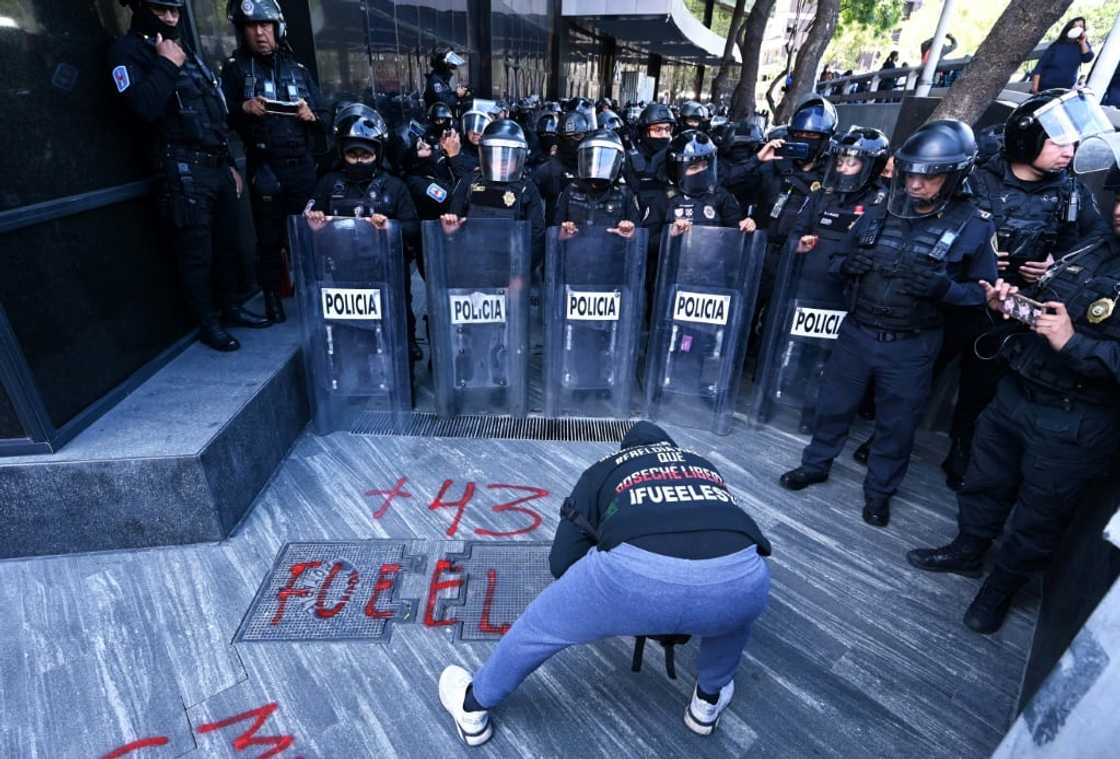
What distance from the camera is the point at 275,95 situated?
4.43 m

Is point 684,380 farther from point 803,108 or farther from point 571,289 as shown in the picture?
point 803,108

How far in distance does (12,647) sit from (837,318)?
194 inches

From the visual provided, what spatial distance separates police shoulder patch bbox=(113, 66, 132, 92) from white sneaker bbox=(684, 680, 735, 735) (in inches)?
173

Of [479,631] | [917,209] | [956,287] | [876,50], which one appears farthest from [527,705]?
[876,50]

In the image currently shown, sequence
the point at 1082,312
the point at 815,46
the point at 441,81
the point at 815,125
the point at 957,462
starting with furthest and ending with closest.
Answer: the point at 815,46
the point at 441,81
the point at 815,125
the point at 957,462
the point at 1082,312

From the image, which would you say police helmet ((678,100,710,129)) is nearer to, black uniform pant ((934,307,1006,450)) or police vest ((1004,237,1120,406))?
black uniform pant ((934,307,1006,450))

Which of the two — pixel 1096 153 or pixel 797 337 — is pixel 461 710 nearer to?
pixel 797 337

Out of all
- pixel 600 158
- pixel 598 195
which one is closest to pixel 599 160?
pixel 600 158

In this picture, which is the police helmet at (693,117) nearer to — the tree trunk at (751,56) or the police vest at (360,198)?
the police vest at (360,198)

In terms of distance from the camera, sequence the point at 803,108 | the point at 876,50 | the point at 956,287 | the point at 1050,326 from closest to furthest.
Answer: the point at 1050,326 < the point at 956,287 < the point at 803,108 < the point at 876,50

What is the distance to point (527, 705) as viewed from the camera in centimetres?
246

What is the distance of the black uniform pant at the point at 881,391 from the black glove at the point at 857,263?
33 cm

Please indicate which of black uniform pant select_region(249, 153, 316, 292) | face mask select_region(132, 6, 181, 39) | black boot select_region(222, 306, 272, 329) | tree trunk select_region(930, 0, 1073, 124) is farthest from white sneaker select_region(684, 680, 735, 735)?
tree trunk select_region(930, 0, 1073, 124)

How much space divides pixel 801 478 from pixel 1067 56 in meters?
8.10
